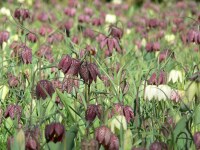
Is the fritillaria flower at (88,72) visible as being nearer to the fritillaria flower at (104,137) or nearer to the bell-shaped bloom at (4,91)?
the fritillaria flower at (104,137)

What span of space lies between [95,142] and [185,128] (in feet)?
1.96

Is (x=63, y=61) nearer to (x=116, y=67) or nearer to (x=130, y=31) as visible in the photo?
(x=116, y=67)

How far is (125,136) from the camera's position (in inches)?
97.7

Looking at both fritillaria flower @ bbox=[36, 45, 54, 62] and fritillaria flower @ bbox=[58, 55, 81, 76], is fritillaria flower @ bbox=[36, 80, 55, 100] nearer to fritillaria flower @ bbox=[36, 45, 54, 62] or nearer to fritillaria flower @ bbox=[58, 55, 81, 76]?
fritillaria flower @ bbox=[58, 55, 81, 76]

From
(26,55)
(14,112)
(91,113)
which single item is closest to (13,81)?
(26,55)

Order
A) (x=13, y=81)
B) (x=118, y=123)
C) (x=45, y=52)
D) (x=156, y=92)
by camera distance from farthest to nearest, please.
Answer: (x=45, y=52) < (x=13, y=81) < (x=156, y=92) < (x=118, y=123)

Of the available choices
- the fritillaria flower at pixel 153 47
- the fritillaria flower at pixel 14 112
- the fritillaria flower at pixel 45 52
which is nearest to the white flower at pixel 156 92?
the fritillaria flower at pixel 14 112

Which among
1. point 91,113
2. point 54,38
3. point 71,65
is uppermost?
point 54,38

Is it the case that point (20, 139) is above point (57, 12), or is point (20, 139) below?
below

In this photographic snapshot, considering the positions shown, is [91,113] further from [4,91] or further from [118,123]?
[4,91]

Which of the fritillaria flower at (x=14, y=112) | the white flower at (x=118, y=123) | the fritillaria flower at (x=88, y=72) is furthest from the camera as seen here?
the fritillaria flower at (x=14, y=112)

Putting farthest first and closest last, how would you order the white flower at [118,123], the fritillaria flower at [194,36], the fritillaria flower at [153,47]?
1. the fritillaria flower at [153,47]
2. the fritillaria flower at [194,36]
3. the white flower at [118,123]

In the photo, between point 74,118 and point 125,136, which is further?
point 74,118

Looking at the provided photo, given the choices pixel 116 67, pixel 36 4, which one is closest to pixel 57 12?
pixel 36 4
